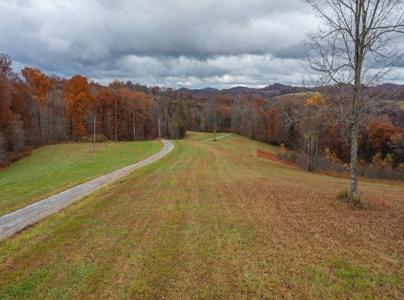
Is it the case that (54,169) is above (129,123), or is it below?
below

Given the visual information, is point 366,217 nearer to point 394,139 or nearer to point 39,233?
point 39,233

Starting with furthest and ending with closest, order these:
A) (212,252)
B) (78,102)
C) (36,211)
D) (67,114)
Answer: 1. (67,114)
2. (78,102)
3. (36,211)
4. (212,252)

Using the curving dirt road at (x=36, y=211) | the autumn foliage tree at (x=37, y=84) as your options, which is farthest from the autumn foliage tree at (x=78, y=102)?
the curving dirt road at (x=36, y=211)

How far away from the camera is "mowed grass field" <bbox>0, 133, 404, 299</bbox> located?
4.97m

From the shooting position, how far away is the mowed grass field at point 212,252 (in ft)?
16.3

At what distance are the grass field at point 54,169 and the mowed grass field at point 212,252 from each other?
6.36 metres

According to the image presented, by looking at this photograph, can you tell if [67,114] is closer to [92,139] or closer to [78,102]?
[78,102]

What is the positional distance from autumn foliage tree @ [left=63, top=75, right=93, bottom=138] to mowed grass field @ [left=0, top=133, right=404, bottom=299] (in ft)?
169

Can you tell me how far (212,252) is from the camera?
632 cm

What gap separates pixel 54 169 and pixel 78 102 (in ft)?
106

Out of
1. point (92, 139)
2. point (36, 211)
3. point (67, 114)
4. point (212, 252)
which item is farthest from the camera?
point (67, 114)

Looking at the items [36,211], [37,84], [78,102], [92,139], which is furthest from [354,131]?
[37,84]

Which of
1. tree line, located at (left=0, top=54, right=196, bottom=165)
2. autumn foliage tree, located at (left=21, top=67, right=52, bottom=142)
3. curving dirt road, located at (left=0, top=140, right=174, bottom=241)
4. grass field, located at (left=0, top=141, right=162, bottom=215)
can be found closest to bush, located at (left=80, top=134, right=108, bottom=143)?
tree line, located at (left=0, top=54, right=196, bottom=165)

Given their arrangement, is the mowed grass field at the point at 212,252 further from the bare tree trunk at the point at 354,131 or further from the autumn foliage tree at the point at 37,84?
the autumn foliage tree at the point at 37,84
